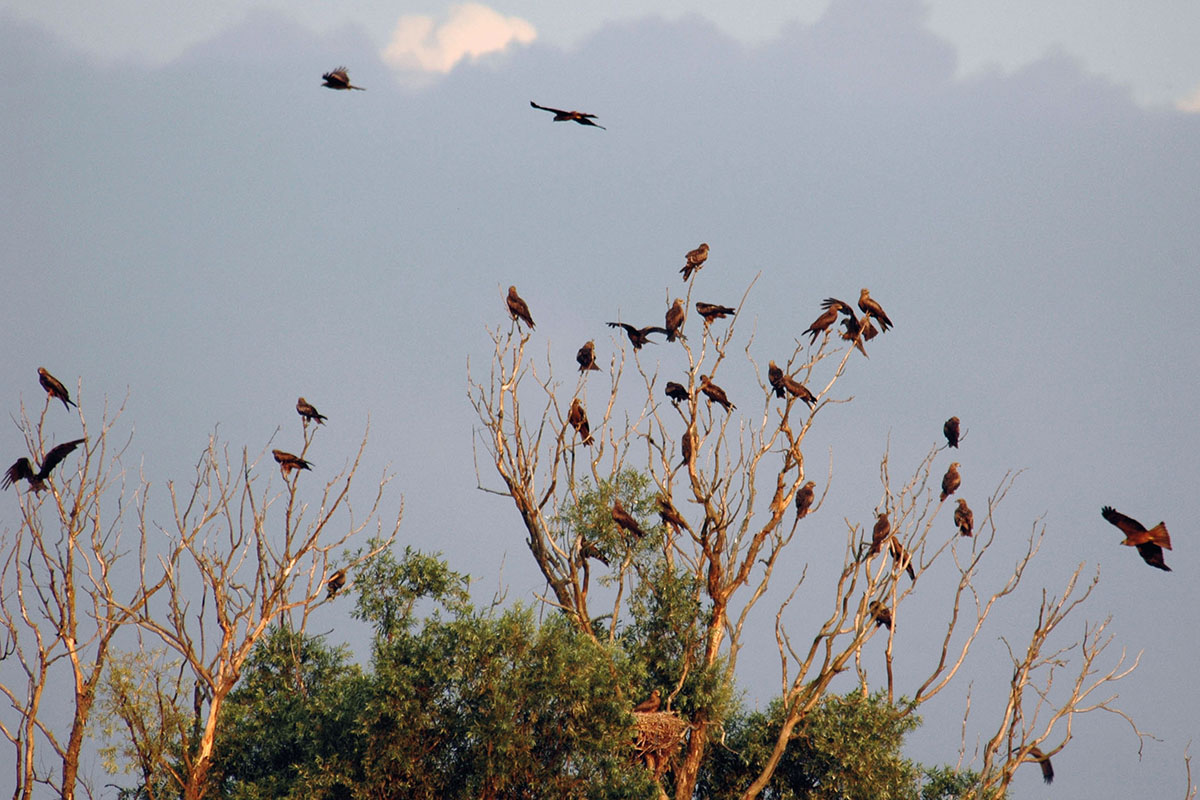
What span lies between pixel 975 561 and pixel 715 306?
17.3 ft

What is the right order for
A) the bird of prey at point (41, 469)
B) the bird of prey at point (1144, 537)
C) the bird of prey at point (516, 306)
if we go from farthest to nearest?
the bird of prey at point (516, 306), the bird of prey at point (41, 469), the bird of prey at point (1144, 537)

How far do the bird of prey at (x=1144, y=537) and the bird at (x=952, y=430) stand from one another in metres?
5.00

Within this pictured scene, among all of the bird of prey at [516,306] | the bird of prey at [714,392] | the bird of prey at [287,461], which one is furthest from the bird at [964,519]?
the bird of prey at [287,461]

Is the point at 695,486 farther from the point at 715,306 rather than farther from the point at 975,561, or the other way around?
the point at 975,561

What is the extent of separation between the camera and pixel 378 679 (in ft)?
47.3

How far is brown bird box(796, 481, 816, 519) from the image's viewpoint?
17.3 metres

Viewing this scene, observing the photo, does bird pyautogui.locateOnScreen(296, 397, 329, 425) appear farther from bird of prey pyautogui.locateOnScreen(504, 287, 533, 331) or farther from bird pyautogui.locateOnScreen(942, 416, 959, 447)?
bird pyautogui.locateOnScreen(942, 416, 959, 447)

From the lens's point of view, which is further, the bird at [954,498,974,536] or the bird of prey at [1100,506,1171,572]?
the bird at [954,498,974,536]

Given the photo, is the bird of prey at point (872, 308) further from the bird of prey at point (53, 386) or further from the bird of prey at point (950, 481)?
the bird of prey at point (53, 386)

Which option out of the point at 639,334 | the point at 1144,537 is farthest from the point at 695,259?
Result: the point at 1144,537

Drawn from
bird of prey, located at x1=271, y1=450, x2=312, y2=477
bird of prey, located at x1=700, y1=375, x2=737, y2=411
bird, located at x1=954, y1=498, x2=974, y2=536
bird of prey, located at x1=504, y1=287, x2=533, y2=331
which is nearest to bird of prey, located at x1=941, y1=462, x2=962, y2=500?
bird, located at x1=954, y1=498, x2=974, y2=536

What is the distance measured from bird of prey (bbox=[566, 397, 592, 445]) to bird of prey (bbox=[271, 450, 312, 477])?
153 inches

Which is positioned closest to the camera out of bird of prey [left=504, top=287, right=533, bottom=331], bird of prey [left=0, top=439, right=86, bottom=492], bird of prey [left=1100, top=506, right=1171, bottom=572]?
bird of prey [left=1100, top=506, right=1171, bottom=572]

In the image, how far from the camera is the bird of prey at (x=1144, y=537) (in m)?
11.7
